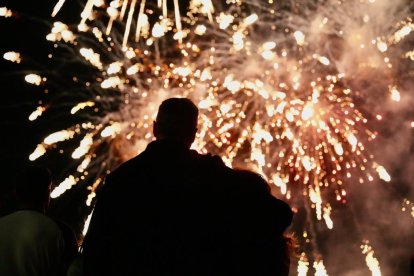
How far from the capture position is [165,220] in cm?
233

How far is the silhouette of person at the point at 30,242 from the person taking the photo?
2.99m

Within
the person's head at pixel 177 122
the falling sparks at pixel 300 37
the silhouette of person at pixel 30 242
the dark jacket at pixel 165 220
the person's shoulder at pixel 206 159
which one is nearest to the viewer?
the dark jacket at pixel 165 220

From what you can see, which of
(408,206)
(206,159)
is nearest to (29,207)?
(206,159)

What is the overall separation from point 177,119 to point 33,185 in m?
1.25

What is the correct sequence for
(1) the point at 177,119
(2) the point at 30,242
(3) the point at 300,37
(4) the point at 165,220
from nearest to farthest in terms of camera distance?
(4) the point at 165,220
(1) the point at 177,119
(2) the point at 30,242
(3) the point at 300,37

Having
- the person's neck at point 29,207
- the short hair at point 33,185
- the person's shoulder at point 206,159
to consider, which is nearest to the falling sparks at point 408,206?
the short hair at point 33,185

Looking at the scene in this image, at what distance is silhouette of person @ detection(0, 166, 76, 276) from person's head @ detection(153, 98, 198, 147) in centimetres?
99

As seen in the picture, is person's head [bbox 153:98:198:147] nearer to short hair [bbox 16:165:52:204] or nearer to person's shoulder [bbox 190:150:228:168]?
person's shoulder [bbox 190:150:228:168]

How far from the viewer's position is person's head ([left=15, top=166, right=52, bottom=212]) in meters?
3.29

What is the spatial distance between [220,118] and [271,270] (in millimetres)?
7708

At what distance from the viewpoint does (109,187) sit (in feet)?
7.83

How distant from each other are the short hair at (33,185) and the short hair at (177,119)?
1.12m

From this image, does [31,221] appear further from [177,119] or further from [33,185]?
[177,119]

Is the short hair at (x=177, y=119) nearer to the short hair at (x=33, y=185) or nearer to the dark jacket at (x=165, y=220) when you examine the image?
the dark jacket at (x=165, y=220)
